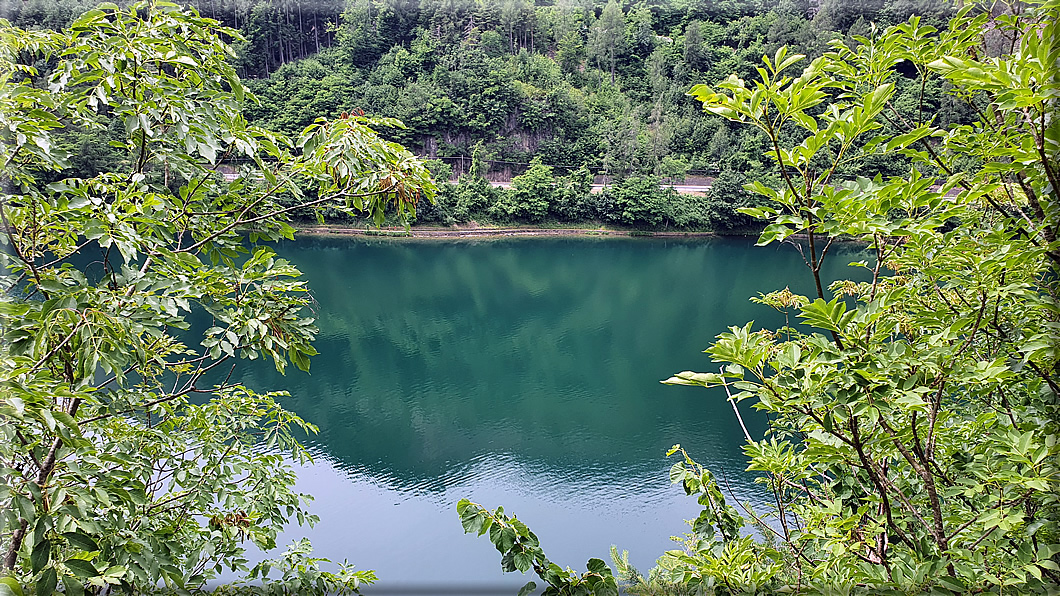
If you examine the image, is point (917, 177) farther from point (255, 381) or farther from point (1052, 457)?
point (255, 381)

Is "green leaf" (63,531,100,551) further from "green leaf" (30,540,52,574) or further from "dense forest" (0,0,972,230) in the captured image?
"dense forest" (0,0,972,230)

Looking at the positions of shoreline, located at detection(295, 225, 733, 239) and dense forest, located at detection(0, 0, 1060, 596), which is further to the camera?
shoreline, located at detection(295, 225, 733, 239)

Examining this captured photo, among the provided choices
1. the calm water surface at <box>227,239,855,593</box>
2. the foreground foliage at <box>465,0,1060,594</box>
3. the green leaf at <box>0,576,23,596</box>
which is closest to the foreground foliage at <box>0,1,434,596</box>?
the green leaf at <box>0,576,23,596</box>

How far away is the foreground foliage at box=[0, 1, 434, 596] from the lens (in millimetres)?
635

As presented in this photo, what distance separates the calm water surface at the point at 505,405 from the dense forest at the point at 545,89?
2839mm

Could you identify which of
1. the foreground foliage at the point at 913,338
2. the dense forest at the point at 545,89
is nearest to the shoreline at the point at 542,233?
the dense forest at the point at 545,89

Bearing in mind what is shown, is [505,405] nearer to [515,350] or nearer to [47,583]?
[515,350]

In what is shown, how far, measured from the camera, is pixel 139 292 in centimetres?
80

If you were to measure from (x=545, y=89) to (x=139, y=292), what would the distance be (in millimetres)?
24046

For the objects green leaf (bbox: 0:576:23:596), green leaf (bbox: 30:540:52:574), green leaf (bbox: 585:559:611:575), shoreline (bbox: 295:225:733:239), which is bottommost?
shoreline (bbox: 295:225:733:239)

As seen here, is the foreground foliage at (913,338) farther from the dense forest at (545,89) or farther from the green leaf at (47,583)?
the dense forest at (545,89)

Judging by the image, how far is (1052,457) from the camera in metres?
0.59

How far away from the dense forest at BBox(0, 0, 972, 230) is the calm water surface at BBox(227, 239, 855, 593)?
2.84 metres

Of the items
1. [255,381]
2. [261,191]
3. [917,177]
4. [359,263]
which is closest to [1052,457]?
[917,177]
